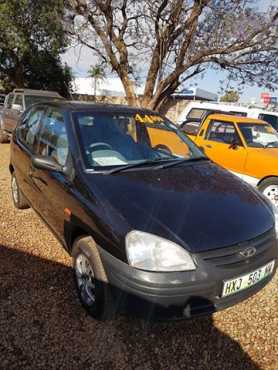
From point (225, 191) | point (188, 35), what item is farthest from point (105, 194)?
point (188, 35)

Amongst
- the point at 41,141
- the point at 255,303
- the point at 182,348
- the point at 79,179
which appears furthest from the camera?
the point at 41,141

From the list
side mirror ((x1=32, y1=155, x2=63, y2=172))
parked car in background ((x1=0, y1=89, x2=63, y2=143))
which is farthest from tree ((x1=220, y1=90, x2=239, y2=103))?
side mirror ((x1=32, y1=155, x2=63, y2=172))

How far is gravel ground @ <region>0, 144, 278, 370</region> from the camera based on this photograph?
7.75ft

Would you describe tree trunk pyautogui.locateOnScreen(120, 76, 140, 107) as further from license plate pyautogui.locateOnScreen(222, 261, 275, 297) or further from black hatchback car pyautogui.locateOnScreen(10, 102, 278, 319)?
license plate pyautogui.locateOnScreen(222, 261, 275, 297)

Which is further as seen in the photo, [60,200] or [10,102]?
[10,102]

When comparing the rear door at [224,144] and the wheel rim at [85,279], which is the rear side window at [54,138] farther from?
the rear door at [224,144]

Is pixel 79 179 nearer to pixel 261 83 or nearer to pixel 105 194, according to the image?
pixel 105 194

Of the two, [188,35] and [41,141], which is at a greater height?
[188,35]

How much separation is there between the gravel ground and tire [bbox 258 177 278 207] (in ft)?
8.14

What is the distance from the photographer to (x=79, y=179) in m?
2.80

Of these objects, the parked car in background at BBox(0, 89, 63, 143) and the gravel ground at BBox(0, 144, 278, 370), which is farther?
the parked car in background at BBox(0, 89, 63, 143)

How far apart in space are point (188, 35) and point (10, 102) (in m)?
6.93

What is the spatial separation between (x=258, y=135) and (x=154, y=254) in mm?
5006

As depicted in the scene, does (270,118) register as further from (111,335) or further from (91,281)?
(111,335)
